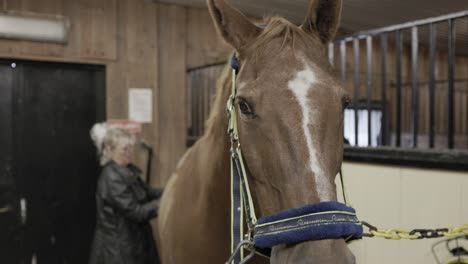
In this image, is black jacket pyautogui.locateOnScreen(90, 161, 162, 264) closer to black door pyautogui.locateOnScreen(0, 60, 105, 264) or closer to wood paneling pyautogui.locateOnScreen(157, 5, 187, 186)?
black door pyautogui.locateOnScreen(0, 60, 105, 264)

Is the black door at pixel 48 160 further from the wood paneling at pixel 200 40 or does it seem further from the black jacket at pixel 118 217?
the wood paneling at pixel 200 40

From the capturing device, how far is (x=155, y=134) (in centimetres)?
402

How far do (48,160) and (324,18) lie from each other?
3.05 meters

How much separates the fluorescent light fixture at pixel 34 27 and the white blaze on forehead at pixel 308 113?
304cm

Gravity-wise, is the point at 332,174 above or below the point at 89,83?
below

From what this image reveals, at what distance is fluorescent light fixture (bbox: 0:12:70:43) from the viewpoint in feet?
10.4

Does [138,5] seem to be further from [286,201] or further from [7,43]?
[286,201]

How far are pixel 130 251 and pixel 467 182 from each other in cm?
224

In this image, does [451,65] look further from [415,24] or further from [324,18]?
[324,18]

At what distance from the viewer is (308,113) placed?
2.97 ft

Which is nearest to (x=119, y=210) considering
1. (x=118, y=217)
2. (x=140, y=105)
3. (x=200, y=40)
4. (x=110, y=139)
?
(x=118, y=217)

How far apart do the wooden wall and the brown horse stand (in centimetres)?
268

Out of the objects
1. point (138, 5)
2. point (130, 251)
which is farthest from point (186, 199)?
point (138, 5)

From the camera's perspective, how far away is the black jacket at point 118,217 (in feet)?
9.03
